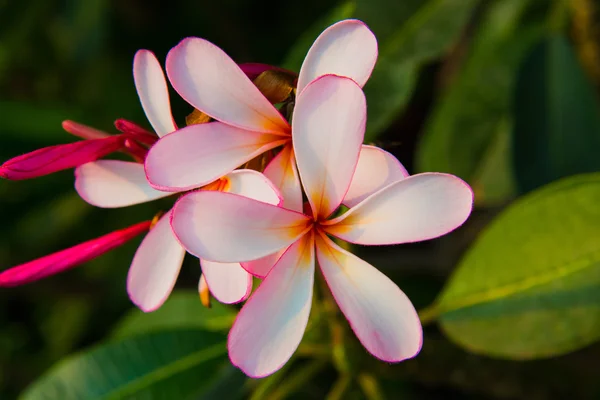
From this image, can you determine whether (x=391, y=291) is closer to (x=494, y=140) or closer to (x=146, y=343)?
(x=146, y=343)

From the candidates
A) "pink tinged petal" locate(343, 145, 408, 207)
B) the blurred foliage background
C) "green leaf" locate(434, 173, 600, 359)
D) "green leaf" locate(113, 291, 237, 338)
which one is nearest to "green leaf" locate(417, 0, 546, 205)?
the blurred foliage background

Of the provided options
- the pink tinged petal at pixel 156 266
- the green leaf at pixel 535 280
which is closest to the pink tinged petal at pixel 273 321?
the pink tinged petal at pixel 156 266

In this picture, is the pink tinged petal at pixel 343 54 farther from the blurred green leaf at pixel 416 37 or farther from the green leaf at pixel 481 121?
the green leaf at pixel 481 121

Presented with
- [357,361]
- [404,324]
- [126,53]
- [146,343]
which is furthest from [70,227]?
[404,324]

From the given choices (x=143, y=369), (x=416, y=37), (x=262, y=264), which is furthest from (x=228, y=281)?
(x=416, y=37)

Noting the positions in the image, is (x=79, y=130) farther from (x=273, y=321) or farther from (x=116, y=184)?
(x=273, y=321)

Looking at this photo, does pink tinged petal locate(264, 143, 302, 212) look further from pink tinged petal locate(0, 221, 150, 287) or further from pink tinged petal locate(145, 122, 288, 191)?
pink tinged petal locate(0, 221, 150, 287)

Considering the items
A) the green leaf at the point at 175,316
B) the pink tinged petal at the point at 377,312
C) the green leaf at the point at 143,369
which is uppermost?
the pink tinged petal at the point at 377,312
